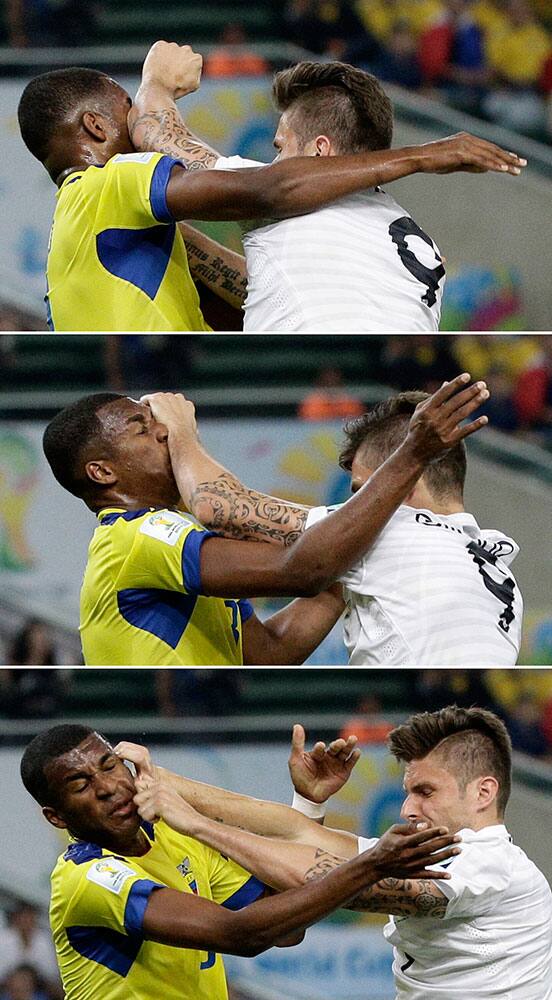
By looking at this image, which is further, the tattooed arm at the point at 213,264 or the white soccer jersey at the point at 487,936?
the tattooed arm at the point at 213,264

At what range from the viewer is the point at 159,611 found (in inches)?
121

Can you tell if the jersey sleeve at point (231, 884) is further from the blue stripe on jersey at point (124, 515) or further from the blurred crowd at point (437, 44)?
the blurred crowd at point (437, 44)

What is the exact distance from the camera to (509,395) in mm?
3867

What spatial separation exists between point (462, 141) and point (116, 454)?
0.90 metres

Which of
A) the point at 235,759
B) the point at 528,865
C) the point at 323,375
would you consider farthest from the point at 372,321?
the point at 528,865

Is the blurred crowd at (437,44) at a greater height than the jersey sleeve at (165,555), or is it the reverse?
the blurred crowd at (437,44)

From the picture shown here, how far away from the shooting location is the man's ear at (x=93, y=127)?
3.49m

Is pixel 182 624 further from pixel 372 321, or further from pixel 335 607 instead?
pixel 372 321

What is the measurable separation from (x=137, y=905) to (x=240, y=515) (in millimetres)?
697

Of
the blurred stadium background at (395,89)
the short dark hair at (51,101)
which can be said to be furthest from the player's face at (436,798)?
the blurred stadium background at (395,89)

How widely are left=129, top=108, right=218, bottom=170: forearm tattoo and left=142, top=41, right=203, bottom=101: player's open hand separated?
12 cm

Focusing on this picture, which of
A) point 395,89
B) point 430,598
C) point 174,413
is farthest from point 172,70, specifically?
point 395,89

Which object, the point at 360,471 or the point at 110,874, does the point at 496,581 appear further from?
the point at 110,874

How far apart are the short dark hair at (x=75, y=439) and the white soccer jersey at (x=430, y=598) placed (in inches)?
19.5
